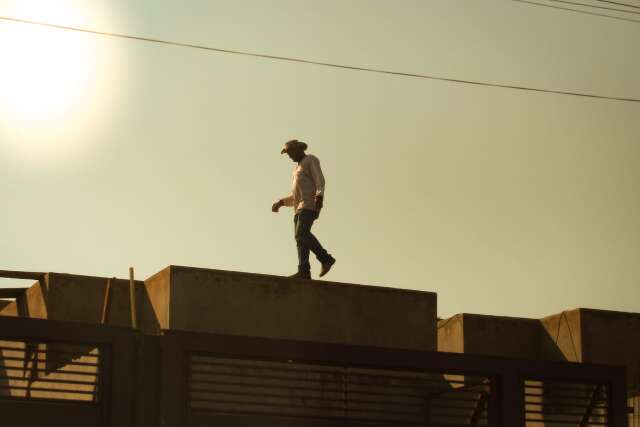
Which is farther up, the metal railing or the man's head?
the man's head

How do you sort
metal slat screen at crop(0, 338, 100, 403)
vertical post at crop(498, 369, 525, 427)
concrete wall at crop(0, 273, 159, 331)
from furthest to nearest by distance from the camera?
concrete wall at crop(0, 273, 159, 331), vertical post at crop(498, 369, 525, 427), metal slat screen at crop(0, 338, 100, 403)

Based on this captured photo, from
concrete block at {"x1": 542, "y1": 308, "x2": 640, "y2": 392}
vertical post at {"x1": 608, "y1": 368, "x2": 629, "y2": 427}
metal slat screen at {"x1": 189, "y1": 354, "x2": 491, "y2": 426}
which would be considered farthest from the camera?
concrete block at {"x1": 542, "y1": 308, "x2": 640, "y2": 392}

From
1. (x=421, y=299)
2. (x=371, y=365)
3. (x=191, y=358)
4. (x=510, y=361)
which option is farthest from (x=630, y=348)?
(x=191, y=358)

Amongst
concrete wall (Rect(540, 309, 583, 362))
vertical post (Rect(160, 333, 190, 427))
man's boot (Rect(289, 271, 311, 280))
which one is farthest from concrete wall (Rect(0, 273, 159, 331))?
concrete wall (Rect(540, 309, 583, 362))

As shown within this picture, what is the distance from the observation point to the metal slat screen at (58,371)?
10344 mm

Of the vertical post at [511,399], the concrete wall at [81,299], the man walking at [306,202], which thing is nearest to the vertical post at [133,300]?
the concrete wall at [81,299]

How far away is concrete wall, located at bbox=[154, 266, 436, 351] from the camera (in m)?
13.5

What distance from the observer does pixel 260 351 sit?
11336 millimetres

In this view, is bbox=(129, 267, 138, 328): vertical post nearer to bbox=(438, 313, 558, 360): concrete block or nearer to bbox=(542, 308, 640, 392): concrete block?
bbox=(438, 313, 558, 360): concrete block

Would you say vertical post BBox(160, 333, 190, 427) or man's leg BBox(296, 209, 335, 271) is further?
man's leg BBox(296, 209, 335, 271)

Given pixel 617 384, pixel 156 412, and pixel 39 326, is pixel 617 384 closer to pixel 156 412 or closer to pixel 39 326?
pixel 156 412

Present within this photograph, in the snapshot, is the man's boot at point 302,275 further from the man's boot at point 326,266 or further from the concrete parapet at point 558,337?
the concrete parapet at point 558,337

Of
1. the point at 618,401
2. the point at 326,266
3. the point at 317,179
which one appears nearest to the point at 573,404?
the point at 618,401

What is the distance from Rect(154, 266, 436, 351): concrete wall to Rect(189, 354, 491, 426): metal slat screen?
18.0 inches
